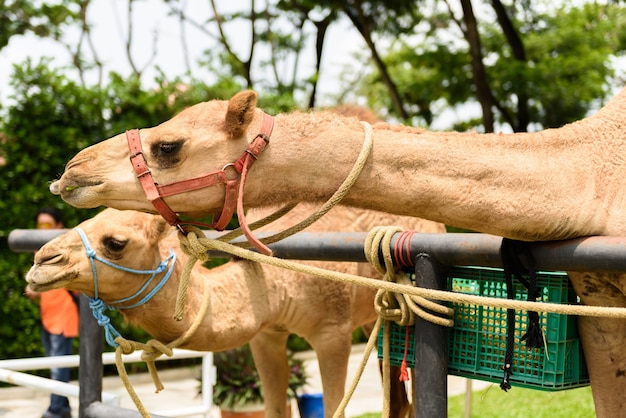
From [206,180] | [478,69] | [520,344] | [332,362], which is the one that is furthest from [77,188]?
[478,69]

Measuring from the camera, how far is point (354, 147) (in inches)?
106

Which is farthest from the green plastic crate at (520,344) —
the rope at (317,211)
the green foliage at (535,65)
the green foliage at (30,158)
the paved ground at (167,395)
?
the green foliage at (535,65)

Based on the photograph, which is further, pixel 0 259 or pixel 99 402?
pixel 0 259

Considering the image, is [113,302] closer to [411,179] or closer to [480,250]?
[411,179]

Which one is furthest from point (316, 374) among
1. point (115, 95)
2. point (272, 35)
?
point (272, 35)

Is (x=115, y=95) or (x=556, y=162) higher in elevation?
(x=115, y=95)

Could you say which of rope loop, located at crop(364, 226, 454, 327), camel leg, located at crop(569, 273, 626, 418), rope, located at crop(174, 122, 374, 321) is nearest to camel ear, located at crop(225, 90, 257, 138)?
rope, located at crop(174, 122, 374, 321)

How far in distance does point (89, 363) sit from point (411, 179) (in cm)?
200

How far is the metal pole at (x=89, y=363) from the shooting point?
380 cm

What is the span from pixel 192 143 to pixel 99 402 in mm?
1672

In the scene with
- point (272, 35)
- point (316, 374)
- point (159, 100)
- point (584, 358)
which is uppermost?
point (272, 35)

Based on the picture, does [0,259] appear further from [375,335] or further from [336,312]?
[375,335]

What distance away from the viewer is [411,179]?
2680mm

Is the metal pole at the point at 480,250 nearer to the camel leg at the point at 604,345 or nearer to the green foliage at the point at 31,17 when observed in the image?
the camel leg at the point at 604,345
